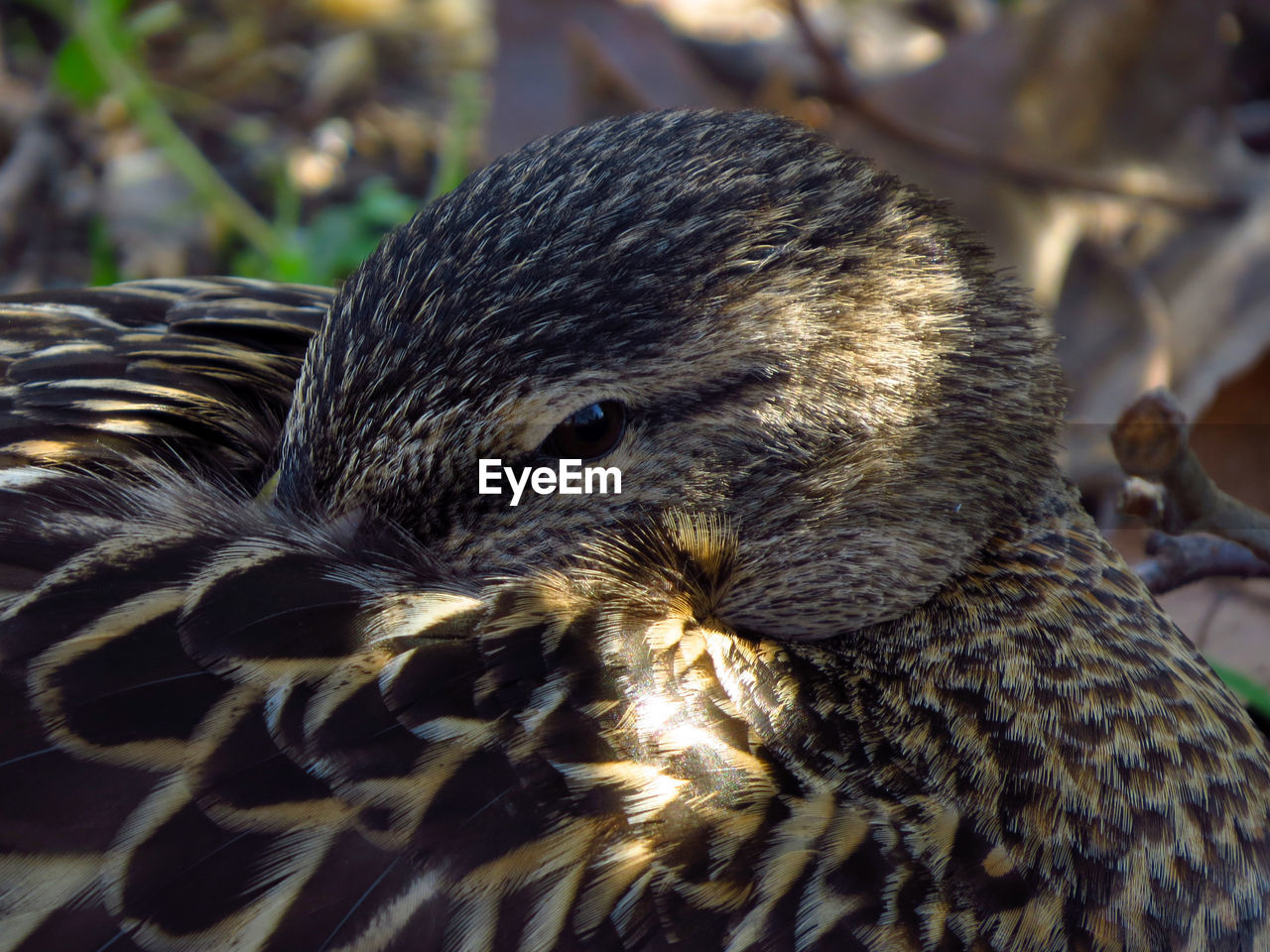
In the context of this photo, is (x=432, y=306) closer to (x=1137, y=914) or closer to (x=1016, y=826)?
(x=1016, y=826)

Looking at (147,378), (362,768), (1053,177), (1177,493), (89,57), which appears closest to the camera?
(362,768)

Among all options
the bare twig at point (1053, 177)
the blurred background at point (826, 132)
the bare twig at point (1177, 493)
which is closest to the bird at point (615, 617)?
the bare twig at point (1177, 493)

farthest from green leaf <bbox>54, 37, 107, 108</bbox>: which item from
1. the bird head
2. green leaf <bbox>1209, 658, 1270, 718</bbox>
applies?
green leaf <bbox>1209, 658, 1270, 718</bbox>

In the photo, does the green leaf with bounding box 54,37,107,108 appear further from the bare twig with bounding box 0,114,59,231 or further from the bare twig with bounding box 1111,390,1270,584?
the bare twig with bounding box 1111,390,1270,584

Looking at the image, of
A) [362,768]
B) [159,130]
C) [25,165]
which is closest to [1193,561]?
[362,768]

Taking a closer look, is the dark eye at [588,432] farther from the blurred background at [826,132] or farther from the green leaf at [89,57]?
the green leaf at [89,57]

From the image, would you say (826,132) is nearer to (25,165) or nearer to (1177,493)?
(1177,493)

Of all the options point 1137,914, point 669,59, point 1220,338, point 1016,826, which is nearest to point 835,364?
point 1016,826
